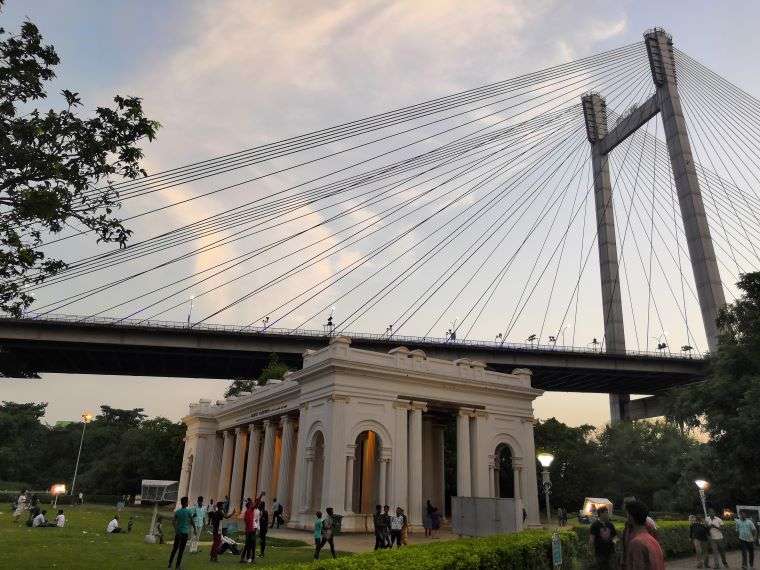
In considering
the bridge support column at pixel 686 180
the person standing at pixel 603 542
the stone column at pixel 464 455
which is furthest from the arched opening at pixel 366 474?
the bridge support column at pixel 686 180

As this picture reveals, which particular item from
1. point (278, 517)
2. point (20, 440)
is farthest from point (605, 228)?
point (20, 440)

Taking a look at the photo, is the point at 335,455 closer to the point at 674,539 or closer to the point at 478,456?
the point at 478,456

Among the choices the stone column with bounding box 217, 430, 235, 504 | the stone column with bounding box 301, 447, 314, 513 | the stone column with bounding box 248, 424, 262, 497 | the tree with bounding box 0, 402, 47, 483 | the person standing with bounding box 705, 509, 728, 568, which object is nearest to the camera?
the person standing with bounding box 705, 509, 728, 568

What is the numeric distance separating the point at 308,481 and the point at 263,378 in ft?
86.4

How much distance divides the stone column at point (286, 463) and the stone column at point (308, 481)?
3.79 metres

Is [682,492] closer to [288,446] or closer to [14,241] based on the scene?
[288,446]

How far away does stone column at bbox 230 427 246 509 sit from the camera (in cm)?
4462

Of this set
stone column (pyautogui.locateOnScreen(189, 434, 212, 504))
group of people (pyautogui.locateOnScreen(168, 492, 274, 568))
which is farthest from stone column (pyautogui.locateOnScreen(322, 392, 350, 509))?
stone column (pyautogui.locateOnScreen(189, 434, 212, 504))

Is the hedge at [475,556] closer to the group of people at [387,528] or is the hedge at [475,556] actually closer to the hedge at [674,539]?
the group of people at [387,528]

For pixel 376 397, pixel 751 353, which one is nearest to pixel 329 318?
pixel 376 397

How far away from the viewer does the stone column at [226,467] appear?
159 feet

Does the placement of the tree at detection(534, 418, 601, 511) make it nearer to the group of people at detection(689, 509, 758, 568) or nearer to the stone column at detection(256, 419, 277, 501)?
the stone column at detection(256, 419, 277, 501)

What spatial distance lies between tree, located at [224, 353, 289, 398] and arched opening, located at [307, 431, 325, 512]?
20.9 meters

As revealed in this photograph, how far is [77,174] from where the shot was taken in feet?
44.9
